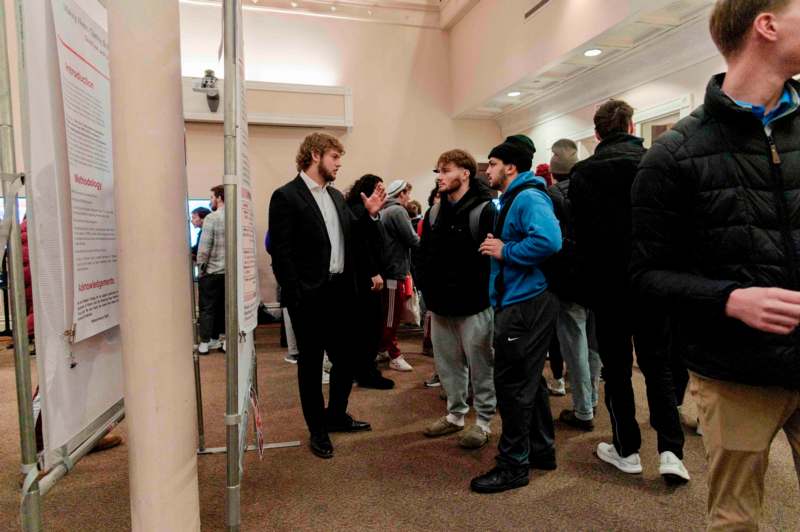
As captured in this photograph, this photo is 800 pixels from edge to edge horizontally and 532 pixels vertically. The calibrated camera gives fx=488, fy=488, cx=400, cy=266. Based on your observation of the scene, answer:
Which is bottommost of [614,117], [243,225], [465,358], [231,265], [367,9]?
[465,358]

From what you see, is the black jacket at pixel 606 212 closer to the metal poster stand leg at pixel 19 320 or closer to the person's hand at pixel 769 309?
the person's hand at pixel 769 309

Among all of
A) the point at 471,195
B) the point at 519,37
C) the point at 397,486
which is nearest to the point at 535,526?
the point at 397,486

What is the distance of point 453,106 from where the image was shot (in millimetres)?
7777

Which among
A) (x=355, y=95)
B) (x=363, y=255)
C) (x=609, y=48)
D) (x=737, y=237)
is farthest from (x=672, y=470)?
(x=355, y=95)

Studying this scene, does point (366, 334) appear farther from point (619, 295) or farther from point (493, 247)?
point (619, 295)

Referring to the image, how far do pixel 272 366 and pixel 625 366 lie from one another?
10.1 feet

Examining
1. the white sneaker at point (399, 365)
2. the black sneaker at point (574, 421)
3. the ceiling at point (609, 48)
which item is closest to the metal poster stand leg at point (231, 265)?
the black sneaker at point (574, 421)

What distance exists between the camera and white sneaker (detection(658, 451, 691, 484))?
2041 mm

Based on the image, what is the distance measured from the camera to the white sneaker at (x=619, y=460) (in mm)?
2172

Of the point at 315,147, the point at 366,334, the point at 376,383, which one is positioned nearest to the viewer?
the point at 315,147

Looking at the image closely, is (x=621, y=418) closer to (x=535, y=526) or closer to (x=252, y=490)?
(x=535, y=526)

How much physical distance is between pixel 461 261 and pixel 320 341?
0.80 metres

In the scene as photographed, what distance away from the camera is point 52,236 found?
1.11 metres

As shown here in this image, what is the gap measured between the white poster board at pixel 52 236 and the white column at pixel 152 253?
0.11 m
